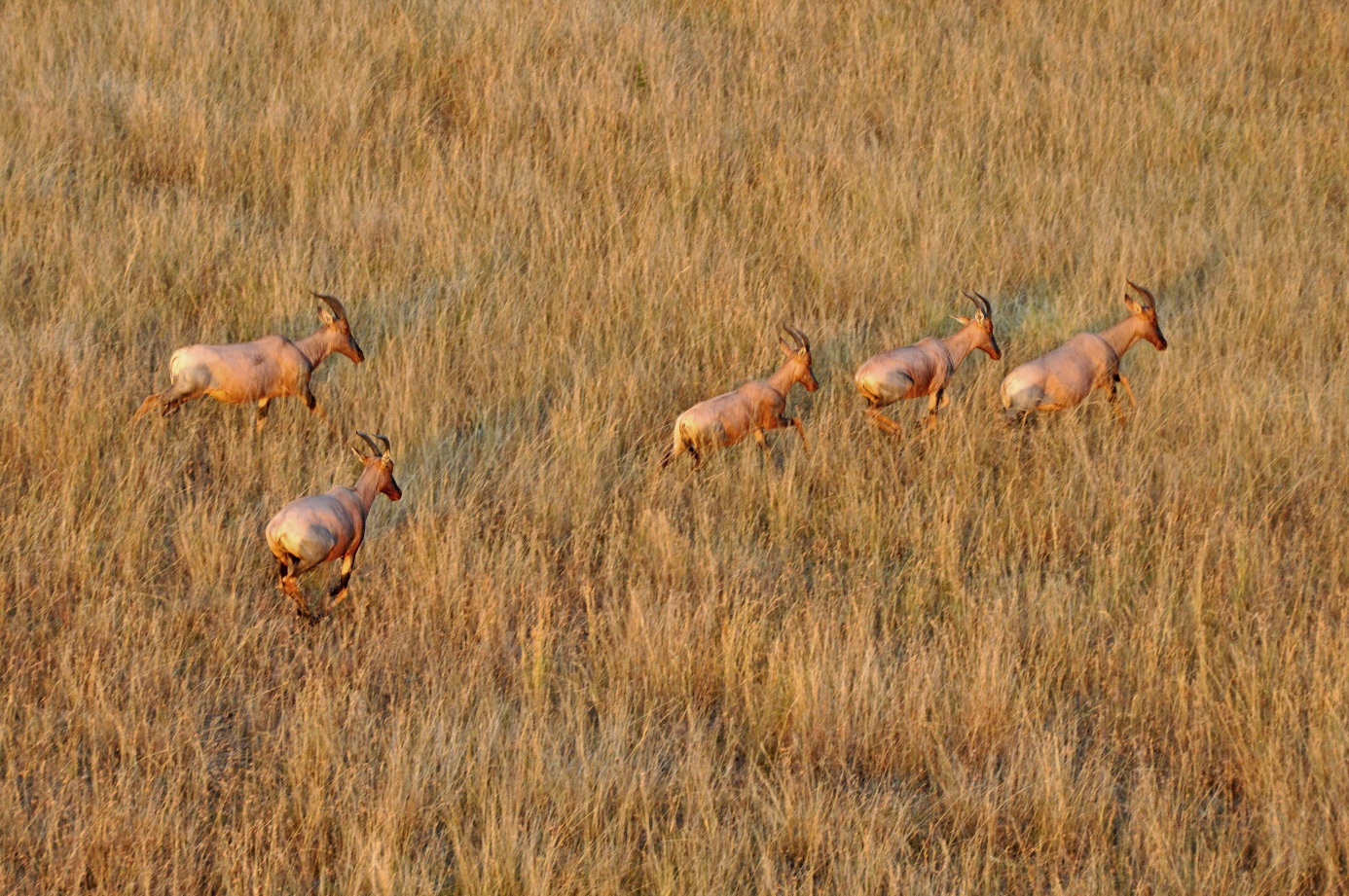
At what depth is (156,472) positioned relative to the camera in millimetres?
5289

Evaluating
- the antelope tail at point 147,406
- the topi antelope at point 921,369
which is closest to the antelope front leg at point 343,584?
the antelope tail at point 147,406

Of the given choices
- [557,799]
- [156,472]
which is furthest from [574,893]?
[156,472]

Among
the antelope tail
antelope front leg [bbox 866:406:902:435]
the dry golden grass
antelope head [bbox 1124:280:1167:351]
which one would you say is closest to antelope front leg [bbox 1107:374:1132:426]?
the dry golden grass

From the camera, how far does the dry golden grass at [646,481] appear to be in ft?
12.6

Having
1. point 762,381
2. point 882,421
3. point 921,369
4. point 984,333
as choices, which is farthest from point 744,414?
point 984,333

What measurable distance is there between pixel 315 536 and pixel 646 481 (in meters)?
1.65

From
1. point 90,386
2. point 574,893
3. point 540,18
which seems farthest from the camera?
point 540,18

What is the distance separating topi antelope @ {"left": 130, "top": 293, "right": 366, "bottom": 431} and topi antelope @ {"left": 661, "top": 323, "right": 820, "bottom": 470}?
154cm

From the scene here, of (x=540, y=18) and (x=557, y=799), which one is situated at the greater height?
(x=540, y=18)

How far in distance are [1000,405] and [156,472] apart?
3651mm

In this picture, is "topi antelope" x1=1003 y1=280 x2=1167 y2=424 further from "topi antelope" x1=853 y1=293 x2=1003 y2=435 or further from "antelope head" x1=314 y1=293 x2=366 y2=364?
"antelope head" x1=314 y1=293 x2=366 y2=364

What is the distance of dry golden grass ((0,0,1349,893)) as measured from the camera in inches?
152

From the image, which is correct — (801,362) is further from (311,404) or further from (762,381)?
(311,404)

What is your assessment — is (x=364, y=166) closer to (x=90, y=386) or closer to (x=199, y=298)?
(x=199, y=298)
